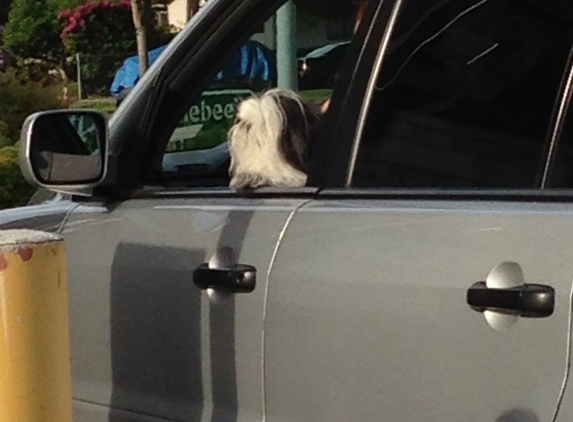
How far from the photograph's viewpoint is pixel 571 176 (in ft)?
8.41

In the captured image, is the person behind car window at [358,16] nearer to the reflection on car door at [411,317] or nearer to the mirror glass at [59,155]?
the reflection on car door at [411,317]

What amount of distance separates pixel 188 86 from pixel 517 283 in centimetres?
152

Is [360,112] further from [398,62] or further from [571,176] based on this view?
[571,176]

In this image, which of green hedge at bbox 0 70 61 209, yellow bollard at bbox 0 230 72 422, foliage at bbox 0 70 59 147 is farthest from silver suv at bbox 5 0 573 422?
foliage at bbox 0 70 59 147

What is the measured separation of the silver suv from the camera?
2439 mm

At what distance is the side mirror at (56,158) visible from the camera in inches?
136

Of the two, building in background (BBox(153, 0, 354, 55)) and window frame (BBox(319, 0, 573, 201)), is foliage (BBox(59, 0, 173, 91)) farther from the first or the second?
window frame (BBox(319, 0, 573, 201))

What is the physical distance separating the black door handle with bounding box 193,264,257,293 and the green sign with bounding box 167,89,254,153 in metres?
0.69

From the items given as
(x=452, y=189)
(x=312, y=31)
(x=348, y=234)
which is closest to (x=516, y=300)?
(x=452, y=189)

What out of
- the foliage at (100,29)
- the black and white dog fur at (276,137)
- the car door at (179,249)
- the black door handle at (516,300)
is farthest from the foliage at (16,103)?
the black door handle at (516,300)

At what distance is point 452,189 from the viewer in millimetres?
2719

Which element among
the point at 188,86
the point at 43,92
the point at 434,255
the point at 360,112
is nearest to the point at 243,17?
the point at 188,86

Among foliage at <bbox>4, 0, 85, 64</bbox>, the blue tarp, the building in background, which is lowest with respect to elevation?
foliage at <bbox>4, 0, 85, 64</bbox>

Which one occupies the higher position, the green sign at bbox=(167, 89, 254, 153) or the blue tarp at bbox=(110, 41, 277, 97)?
the blue tarp at bbox=(110, 41, 277, 97)
